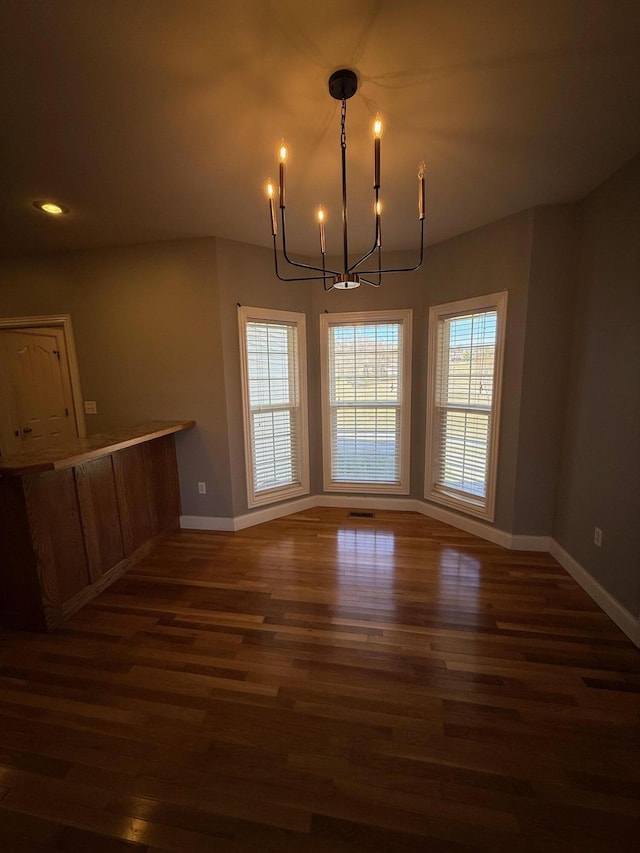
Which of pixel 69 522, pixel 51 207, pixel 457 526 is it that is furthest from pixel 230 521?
pixel 51 207

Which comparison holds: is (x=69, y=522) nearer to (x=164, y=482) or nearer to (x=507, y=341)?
(x=164, y=482)

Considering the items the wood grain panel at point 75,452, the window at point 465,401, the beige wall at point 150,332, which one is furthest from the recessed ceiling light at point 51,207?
the window at point 465,401

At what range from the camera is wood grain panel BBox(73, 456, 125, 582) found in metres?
2.26

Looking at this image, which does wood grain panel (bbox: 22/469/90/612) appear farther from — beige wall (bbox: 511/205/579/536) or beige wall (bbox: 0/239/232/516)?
beige wall (bbox: 511/205/579/536)

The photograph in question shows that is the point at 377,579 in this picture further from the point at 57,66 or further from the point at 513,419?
the point at 57,66

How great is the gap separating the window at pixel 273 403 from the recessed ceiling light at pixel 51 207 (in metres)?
1.37

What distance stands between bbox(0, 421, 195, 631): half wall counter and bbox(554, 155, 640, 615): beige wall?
321 centimetres

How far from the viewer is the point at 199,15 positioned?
112 cm

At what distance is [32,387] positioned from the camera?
3369 millimetres

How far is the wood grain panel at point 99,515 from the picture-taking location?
2256mm

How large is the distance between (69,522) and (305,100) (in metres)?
2.66

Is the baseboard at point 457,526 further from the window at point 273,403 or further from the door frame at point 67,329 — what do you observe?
the door frame at point 67,329

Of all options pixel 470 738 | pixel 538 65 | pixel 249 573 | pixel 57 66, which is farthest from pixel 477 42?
pixel 249 573

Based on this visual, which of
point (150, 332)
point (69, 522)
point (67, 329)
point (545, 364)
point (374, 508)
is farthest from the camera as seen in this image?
point (374, 508)
